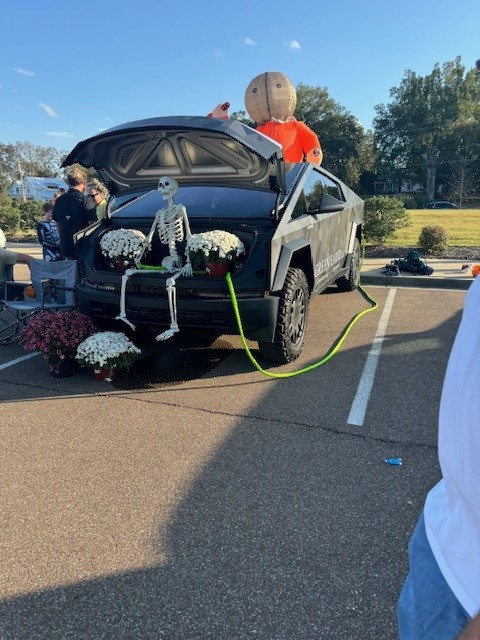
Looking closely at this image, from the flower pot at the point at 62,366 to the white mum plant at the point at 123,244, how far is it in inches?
38.4

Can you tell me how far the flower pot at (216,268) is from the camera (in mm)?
3814

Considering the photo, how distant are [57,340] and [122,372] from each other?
2.03 feet

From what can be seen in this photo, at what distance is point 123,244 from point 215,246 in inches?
33.9

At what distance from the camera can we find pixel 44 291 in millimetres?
5266

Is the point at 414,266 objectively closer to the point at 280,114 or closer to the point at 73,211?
the point at 280,114

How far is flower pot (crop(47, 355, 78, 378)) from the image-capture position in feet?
13.6

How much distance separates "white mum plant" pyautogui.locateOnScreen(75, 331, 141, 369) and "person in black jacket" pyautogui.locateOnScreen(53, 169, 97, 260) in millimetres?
2413

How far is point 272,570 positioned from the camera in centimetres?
204

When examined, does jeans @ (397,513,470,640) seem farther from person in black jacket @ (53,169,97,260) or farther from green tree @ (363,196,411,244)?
green tree @ (363,196,411,244)

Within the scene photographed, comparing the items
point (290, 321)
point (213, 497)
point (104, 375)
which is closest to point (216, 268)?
point (290, 321)

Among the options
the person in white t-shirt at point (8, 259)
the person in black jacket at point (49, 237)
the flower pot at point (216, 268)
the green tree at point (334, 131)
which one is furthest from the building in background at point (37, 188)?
the flower pot at point (216, 268)

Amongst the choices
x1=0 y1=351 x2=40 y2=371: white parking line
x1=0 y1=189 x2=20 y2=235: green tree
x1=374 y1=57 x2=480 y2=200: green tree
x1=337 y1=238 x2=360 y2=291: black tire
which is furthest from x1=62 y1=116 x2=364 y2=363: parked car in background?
x1=374 y1=57 x2=480 y2=200: green tree

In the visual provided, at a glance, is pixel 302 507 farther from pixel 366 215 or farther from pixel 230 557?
pixel 366 215

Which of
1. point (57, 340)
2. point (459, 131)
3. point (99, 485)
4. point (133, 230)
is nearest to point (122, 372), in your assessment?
point (57, 340)
